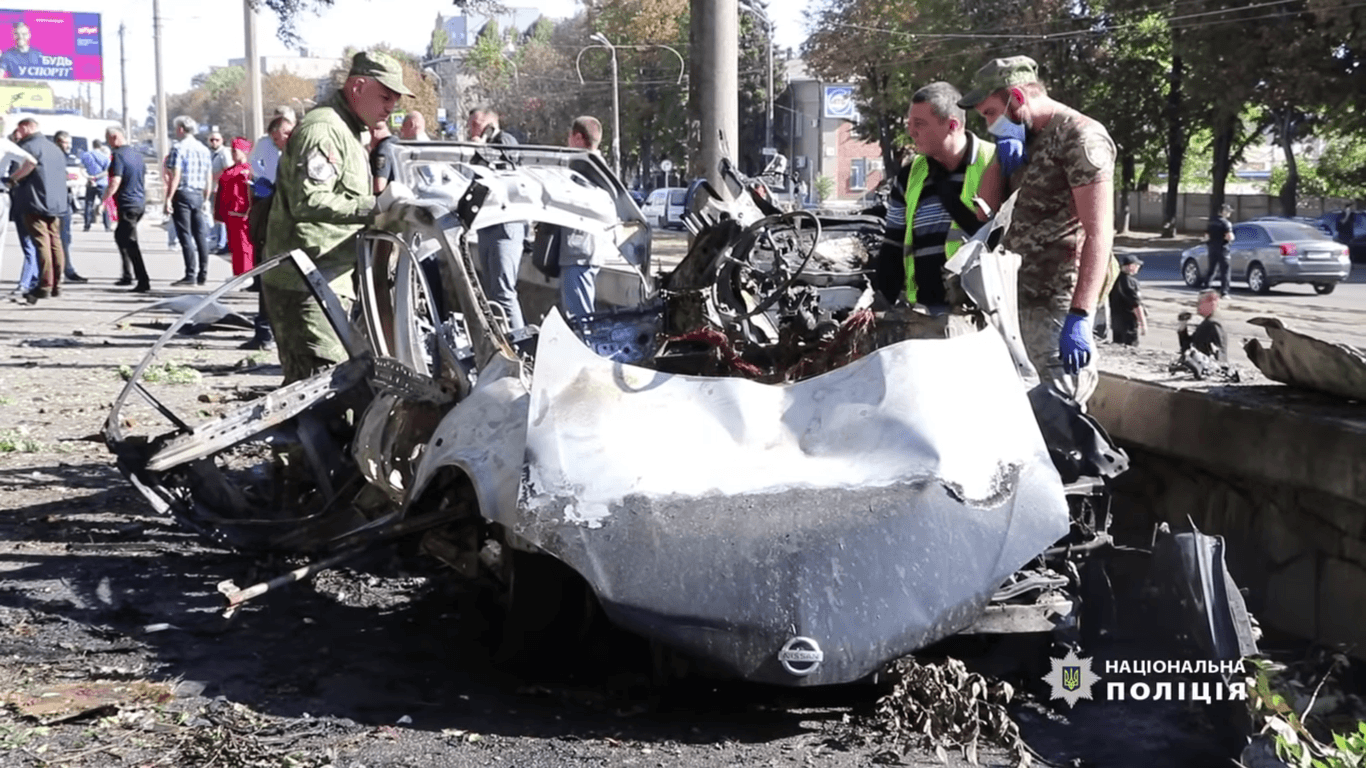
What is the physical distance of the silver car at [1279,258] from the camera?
25.2m

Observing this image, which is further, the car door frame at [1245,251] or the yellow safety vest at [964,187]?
the car door frame at [1245,251]

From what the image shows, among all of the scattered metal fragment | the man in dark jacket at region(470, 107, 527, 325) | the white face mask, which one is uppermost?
the white face mask

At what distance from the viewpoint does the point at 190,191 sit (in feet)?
55.8

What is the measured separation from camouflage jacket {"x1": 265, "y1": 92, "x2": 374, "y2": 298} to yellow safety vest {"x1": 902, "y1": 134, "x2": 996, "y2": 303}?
2.30 m

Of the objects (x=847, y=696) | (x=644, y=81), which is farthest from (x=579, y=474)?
(x=644, y=81)

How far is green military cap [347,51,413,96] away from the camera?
664 cm

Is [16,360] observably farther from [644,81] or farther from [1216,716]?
[644,81]

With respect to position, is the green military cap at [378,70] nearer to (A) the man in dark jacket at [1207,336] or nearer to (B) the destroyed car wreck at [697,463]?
(B) the destroyed car wreck at [697,463]

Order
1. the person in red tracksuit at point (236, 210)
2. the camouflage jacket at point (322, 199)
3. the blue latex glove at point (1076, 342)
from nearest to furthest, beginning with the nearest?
the blue latex glove at point (1076, 342)
the camouflage jacket at point (322, 199)
the person in red tracksuit at point (236, 210)

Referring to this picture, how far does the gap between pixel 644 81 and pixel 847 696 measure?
65.8m

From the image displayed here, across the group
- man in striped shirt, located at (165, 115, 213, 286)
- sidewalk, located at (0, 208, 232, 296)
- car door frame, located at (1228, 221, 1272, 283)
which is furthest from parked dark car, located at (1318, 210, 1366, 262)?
A: man in striped shirt, located at (165, 115, 213, 286)

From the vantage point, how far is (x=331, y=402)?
5578 millimetres

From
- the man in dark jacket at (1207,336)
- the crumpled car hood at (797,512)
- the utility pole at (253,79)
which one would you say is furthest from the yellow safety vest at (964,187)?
the utility pole at (253,79)

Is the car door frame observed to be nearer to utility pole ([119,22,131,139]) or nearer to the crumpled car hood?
the crumpled car hood
